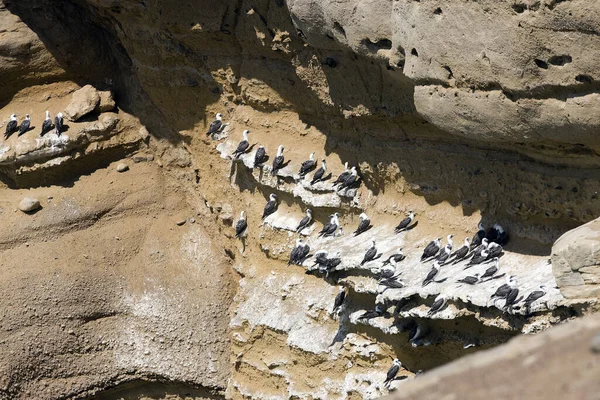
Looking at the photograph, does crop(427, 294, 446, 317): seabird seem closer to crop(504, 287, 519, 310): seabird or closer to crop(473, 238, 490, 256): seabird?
crop(473, 238, 490, 256): seabird

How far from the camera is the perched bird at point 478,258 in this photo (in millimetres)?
11242

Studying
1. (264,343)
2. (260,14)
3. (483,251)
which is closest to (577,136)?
(483,251)

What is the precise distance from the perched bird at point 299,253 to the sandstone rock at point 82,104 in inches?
201

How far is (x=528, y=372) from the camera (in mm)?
4895

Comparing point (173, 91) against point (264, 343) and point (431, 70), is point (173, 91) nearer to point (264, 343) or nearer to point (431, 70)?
point (264, 343)

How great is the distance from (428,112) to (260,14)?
4.06 m

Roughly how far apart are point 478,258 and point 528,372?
21.4 feet

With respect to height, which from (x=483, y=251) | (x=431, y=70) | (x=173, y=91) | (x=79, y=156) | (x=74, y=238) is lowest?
(x=74, y=238)

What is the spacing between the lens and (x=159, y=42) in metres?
16.2

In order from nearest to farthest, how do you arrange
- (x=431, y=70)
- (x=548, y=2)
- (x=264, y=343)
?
1. (x=548, y=2)
2. (x=431, y=70)
3. (x=264, y=343)

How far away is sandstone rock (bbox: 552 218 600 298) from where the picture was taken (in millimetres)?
8906

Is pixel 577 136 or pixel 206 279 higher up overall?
pixel 577 136

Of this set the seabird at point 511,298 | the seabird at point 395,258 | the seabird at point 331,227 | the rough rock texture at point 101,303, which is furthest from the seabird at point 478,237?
the rough rock texture at point 101,303

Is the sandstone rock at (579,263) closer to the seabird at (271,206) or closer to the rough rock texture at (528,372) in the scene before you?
the rough rock texture at (528,372)
